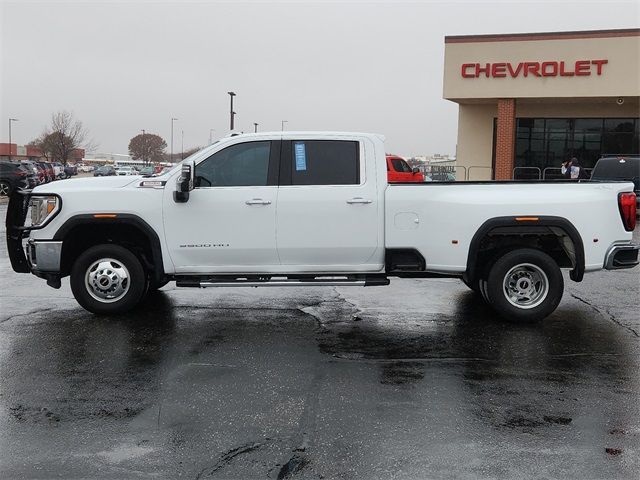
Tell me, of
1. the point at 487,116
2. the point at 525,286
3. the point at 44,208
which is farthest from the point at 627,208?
the point at 487,116

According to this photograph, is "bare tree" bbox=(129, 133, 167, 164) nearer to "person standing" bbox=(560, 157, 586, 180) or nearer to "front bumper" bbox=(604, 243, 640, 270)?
"person standing" bbox=(560, 157, 586, 180)

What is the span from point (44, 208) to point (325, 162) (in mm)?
3102

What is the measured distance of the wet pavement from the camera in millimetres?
3807

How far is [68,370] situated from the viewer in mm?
5457

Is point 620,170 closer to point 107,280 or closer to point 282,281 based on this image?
point 282,281

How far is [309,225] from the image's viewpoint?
6.96 m

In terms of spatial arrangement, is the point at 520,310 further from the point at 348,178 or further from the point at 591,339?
the point at 348,178

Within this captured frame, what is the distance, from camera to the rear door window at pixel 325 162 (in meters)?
7.08

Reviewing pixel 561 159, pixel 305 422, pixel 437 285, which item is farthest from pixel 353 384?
pixel 561 159

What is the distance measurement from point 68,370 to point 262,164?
9.66 feet

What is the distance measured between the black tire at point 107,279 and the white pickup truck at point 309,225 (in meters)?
0.01

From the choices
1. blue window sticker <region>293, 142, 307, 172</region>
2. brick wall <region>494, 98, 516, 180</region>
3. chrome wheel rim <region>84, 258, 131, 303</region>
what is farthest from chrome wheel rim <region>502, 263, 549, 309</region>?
brick wall <region>494, 98, 516, 180</region>

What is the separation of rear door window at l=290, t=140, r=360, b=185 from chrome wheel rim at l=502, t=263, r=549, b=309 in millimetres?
2025

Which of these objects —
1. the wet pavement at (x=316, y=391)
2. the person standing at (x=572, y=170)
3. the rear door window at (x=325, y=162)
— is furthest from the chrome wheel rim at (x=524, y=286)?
the person standing at (x=572, y=170)
